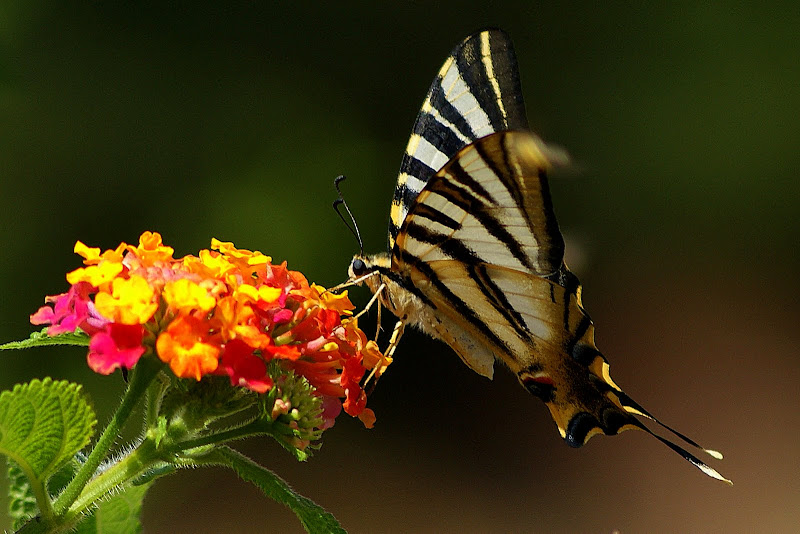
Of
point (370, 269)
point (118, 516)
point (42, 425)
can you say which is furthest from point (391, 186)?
point (42, 425)

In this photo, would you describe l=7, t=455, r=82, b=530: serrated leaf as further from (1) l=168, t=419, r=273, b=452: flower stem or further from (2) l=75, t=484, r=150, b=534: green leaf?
(1) l=168, t=419, r=273, b=452: flower stem

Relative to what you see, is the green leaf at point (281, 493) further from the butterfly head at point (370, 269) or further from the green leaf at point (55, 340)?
the butterfly head at point (370, 269)

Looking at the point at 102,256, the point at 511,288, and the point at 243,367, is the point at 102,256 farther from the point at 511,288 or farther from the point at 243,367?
the point at 511,288

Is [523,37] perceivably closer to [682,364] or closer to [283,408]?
[682,364]

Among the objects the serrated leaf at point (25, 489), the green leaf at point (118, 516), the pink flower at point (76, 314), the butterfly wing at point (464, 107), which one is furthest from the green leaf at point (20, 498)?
the butterfly wing at point (464, 107)

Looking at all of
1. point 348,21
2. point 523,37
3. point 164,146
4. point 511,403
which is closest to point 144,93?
point 164,146
